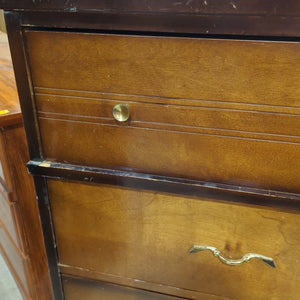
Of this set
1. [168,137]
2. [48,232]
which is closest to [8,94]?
[48,232]

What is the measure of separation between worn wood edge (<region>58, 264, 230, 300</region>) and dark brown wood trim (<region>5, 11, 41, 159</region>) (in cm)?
27

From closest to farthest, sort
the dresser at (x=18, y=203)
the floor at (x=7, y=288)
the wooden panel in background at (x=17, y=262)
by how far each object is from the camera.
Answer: the dresser at (x=18, y=203)
the wooden panel in background at (x=17, y=262)
the floor at (x=7, y=288)

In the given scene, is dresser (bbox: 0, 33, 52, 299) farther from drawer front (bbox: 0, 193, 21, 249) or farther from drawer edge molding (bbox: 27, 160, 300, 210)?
drawer edge molding (bbox: 27, 160, 300, 210)

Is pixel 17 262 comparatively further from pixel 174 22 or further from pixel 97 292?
pixel 174 22

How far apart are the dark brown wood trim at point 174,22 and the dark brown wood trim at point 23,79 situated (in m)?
0.02

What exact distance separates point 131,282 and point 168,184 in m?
0.26

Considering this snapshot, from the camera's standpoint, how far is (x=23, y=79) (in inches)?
21.4

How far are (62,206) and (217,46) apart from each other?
416 millimetres

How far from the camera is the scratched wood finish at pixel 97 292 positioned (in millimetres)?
703

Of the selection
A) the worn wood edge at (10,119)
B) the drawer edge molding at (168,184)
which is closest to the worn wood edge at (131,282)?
the drawer edge molding at (168,184)

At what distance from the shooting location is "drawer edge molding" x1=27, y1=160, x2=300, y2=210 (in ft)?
1.73

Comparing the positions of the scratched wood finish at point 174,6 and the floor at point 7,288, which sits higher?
the scratched wood finish at point 174,6

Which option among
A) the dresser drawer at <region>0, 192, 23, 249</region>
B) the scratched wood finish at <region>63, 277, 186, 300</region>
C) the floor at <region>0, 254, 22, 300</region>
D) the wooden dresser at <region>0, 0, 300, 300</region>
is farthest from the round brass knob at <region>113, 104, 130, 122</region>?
the floor at <region>0, 254, 22, 300</region>

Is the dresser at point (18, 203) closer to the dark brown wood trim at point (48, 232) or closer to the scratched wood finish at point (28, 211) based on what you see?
the scratched wood finish at point (28, 211)
